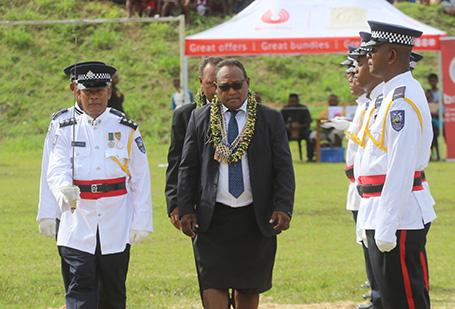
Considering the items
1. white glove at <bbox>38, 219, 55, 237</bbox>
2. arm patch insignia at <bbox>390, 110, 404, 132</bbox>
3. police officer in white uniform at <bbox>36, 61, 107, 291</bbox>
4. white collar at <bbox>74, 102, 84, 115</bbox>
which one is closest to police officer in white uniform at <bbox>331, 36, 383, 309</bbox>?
arm patch insignia at <bbox>390, 110, 404, 132</bbox>

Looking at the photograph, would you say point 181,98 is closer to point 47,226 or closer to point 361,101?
point 361,101

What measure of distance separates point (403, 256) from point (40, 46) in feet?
85.9

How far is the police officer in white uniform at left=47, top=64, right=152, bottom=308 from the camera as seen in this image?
831 cm

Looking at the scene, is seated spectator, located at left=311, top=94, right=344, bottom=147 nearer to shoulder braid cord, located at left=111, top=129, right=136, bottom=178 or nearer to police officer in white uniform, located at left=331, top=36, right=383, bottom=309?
police officer in white uniform, located at left=331, top=36, right=383, bottom=309

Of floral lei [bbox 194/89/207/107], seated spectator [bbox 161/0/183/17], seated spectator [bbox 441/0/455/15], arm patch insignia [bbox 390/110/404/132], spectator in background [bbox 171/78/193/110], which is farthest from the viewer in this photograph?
seated spectator [bbox 441/0/455/15]

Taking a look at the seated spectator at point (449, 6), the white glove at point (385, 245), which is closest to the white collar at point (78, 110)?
the white glove at point (385, 245)

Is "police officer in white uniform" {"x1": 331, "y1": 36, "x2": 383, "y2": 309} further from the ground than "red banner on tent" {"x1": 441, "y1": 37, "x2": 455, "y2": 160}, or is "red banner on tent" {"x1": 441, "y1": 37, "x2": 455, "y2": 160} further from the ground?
"police officer in white uniform" {"x1": 331, "y1": 36, "x2": 383, "y2": 309}

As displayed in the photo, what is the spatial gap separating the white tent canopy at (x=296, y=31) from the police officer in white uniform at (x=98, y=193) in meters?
14.1

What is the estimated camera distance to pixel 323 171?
23.2 meters

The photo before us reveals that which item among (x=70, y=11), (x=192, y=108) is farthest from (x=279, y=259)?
(x=70, y=11)

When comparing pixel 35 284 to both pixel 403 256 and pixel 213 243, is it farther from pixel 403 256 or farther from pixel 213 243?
pixel 403 256

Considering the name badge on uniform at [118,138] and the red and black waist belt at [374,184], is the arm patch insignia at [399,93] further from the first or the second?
the name badge on uniform at [118,138]

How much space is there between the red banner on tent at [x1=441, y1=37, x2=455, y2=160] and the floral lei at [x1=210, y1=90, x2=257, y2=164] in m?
16.2

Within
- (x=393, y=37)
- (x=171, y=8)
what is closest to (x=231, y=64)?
(x=393, y=37)
